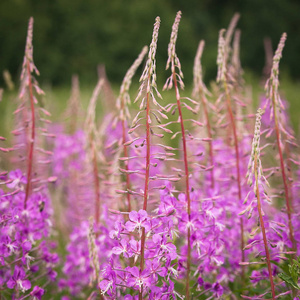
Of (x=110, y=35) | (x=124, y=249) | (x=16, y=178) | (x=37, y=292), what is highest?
(x=110, y=35)

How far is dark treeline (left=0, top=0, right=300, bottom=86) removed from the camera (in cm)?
3029

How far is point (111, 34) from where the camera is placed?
108ft

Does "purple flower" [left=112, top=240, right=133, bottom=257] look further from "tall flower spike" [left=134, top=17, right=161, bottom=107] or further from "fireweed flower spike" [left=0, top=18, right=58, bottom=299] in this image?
"tall flower spike" [left=134, top=17, right=161, bottom=107]

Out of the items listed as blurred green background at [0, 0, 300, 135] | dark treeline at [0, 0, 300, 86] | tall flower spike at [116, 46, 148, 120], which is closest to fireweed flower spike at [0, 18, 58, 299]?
tall flower spike at [116, 46, 148, 120]

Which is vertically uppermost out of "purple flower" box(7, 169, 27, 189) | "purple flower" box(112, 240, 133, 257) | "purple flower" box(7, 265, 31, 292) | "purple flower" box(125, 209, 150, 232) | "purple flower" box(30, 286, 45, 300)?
"purple flower" box(7, 169, 27, 189)

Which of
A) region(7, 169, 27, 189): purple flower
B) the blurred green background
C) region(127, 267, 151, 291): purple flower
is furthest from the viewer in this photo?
the blurred green background

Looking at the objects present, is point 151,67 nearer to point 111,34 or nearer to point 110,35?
point 111,34

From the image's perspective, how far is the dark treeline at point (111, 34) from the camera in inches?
1193

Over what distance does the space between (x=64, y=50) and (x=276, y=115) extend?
3291cm

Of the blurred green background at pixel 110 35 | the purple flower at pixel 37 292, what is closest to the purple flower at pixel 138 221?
the purple flower at pixel 37 292

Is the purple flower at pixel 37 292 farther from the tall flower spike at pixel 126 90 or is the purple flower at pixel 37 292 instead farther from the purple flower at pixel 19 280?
the tall flower spike at pixel 126 90

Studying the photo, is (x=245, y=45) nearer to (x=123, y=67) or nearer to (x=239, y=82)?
(x=123, y=67)

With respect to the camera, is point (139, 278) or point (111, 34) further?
point (111, 34)

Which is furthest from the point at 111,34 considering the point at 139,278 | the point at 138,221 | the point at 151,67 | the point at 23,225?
the point at 139,278
